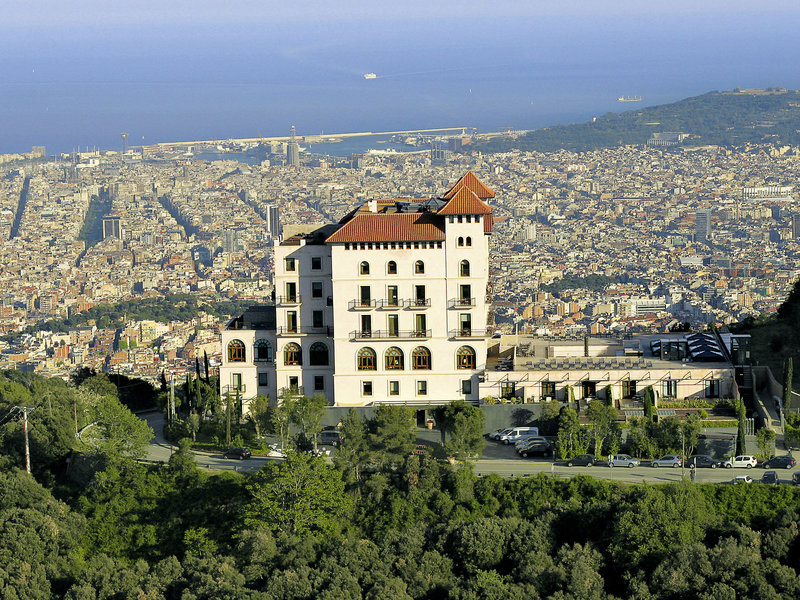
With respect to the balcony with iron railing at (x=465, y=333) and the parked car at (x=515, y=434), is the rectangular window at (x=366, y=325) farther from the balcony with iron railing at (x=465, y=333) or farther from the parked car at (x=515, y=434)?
the parked car at (x=515, y=434)

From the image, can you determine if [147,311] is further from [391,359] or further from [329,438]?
[329,438]

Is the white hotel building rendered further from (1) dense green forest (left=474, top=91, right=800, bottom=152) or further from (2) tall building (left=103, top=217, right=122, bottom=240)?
(1) dense green forest (left=474, top=91, right=800, bottom=152)

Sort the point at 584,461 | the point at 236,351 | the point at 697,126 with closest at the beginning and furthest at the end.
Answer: the point at 584,461 → the point at 236,351 → the point at 697,126

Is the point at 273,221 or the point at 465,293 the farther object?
the point at 273,221

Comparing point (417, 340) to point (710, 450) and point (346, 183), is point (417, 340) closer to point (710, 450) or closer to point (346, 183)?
point (710, 450)

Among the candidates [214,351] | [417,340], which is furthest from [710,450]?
[214,351]

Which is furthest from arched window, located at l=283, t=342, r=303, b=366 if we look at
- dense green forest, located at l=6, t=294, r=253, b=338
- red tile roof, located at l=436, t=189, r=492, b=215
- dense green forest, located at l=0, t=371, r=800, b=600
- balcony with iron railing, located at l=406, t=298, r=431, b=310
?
dense green forest, located at l=6, t=294, r=253, b=338

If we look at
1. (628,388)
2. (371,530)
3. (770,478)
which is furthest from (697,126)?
(371,530)
